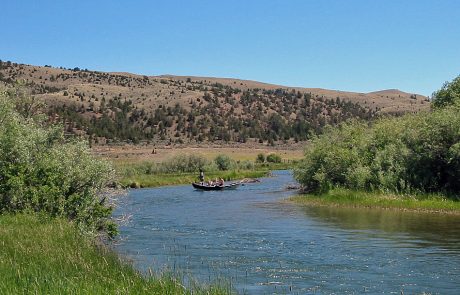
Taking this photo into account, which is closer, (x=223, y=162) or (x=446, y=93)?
(x=446, y=93)

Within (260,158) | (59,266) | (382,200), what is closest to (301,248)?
(59,266)

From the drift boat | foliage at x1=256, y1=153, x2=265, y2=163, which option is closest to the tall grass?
foliage at x1=256, y1=153, x2=265, y2=163

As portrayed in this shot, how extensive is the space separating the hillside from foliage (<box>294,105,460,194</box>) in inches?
2315

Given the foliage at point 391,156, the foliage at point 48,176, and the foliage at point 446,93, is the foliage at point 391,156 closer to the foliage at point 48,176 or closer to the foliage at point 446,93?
the foliage at point 446,93

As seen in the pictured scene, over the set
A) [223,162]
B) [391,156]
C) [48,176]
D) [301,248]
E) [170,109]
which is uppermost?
[170,109]

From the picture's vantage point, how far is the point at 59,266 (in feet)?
49.5

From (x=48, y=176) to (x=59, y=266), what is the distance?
29.3 ft

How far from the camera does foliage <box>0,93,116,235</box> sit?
22.7 m

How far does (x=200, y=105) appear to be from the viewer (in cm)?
13050

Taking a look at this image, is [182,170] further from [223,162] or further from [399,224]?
[399,224]

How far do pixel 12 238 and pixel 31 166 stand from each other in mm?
7349

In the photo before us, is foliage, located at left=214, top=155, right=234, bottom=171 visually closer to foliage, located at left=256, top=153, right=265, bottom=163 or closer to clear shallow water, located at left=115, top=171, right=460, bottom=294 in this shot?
foliage, located at left=256, top=153, right=265, bottom=163

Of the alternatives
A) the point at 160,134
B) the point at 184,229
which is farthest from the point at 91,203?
the point at 160,134

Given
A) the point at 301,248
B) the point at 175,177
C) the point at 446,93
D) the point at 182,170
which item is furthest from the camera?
the point at 182,170
